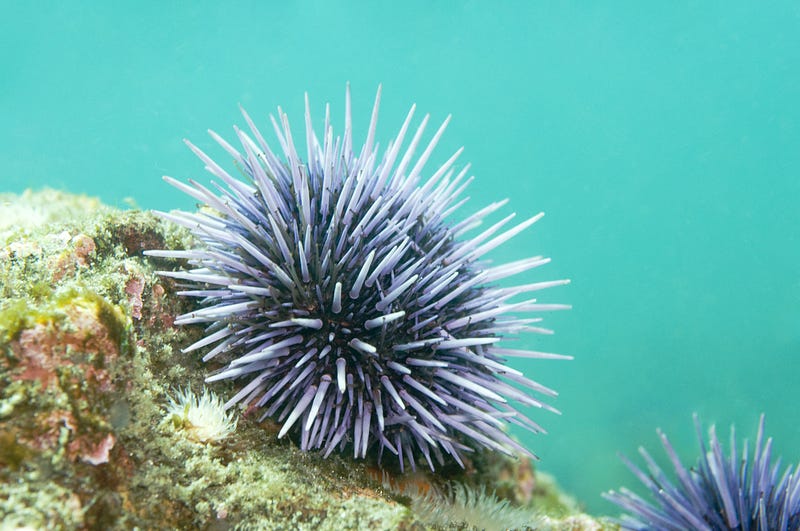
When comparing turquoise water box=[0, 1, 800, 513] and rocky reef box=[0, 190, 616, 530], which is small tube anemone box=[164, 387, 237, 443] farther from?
turquoise water box=[0, 1, 800, 513]

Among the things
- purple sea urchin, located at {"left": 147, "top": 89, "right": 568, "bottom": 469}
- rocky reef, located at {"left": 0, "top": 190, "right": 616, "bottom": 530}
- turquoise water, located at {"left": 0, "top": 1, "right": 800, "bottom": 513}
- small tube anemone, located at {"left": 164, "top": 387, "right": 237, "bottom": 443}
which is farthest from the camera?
turquoise water, located at {"left": 0, "top": 1, "right": 800, "bottom": 513}

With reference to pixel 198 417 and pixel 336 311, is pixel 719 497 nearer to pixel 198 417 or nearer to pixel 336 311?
pixel 336 311

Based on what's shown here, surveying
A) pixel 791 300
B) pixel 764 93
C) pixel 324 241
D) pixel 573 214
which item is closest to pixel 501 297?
pixel 324 241

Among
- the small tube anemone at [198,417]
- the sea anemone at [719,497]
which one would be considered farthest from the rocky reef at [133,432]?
the sea anemone at [719,497]

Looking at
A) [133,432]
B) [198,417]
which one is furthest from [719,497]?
[133,432]

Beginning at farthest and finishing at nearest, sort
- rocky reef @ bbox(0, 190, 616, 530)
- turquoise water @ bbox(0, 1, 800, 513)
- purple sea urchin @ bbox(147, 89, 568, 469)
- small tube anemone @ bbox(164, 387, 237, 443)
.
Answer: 1. turquoise water @ bbox(0, 1, 800, 513)
2. purple sea urchin @ bbox(147, 89, 568, 469)
3. small tube anemone @ bbox(164, 387, 237, 443)
4. rocky reef @ bbox(0, 190, 616, 530)

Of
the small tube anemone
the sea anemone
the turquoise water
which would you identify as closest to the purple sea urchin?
the small tube anemone
